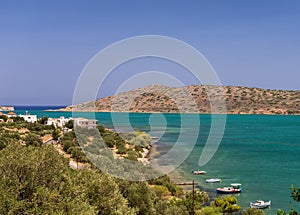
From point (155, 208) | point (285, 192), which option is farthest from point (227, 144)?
point (155, 208)

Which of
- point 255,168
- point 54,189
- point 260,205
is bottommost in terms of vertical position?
point 260,205

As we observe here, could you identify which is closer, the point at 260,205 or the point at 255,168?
the point at 260,205

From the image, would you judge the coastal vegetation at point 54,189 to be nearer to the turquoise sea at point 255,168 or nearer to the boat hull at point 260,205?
the boat hull at point 260,205

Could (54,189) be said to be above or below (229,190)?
above

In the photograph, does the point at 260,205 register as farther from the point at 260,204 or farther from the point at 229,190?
the point at 229,190

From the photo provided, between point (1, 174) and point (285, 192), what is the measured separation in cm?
2546

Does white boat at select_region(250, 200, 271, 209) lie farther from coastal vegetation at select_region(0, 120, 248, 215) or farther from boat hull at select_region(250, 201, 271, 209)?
coastal vegetation at select_region(0, 120, 248, 215)

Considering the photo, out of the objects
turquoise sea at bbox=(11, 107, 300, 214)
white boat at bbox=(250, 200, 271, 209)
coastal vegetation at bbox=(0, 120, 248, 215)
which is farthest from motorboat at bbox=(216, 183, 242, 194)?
coastal vegetation at bbox=(0, 120, 248, 215)

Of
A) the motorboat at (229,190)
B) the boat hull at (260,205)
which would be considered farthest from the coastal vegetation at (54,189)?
the motorboat at (229,190)

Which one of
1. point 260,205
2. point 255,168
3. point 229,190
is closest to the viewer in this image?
point 260,205

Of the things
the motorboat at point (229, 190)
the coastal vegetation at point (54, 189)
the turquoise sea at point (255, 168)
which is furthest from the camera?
the turquoise sea at point (255, 168)

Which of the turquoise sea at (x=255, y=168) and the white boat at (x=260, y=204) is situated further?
the turquoise sea at (x=255, y=168)

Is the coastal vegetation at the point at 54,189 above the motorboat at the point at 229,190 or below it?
above

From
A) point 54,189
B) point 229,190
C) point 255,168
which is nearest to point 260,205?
point 229,190
